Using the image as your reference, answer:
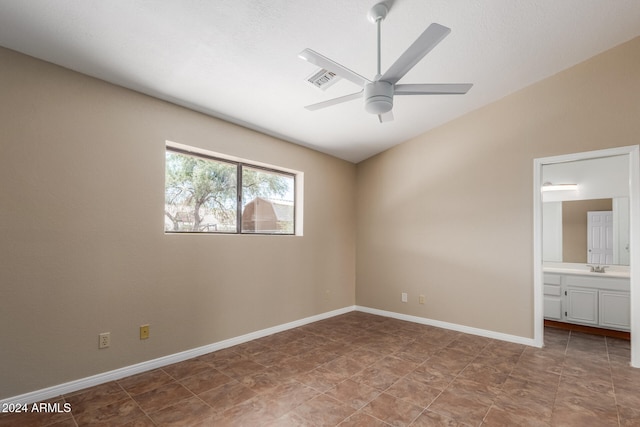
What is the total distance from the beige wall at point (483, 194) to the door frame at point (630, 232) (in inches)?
2.5

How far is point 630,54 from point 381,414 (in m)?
4.05

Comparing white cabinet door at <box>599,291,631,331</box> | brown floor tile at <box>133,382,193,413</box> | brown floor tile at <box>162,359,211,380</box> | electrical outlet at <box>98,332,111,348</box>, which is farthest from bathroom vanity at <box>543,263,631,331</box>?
electrical outlet at <box>98,332,111,348</box>

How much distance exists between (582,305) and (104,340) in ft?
17.3

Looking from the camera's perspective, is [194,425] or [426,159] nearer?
[194,425]

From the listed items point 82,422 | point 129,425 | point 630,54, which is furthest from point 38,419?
point 630,54

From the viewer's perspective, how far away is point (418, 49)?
164 centimetres

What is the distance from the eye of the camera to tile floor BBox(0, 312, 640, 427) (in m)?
2.09

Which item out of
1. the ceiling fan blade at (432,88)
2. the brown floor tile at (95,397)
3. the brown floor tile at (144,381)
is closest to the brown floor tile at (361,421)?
the brown floor tile at (144,381)

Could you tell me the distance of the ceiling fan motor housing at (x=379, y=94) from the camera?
1916 mm

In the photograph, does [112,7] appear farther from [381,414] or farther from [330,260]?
[330,260]

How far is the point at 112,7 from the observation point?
1881 mm

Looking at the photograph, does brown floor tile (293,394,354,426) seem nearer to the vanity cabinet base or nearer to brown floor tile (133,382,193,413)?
brown floor tile (133,382,193,413)

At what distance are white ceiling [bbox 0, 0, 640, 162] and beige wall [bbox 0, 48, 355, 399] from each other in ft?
0.87

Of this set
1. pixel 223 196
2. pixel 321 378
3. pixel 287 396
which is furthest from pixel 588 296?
pixel 223 196
